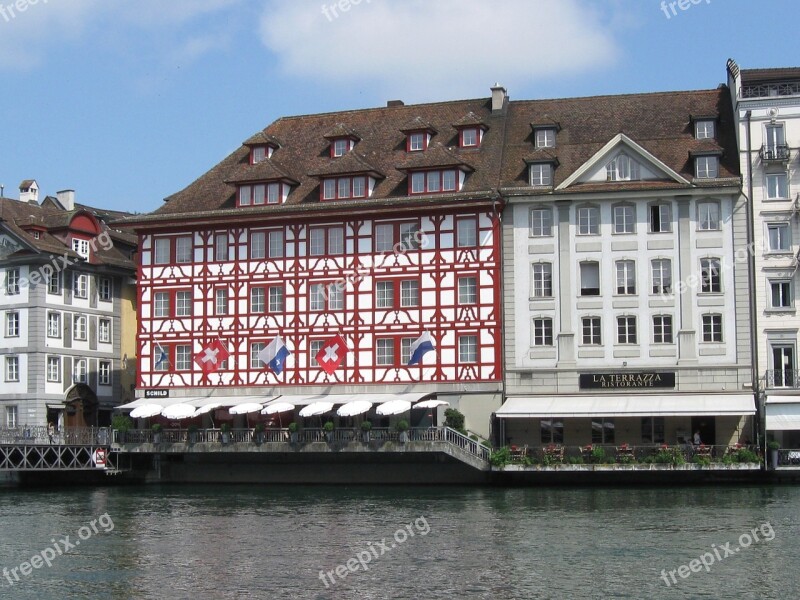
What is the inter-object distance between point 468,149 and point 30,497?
26.9m

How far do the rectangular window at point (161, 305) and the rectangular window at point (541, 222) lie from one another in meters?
18.9

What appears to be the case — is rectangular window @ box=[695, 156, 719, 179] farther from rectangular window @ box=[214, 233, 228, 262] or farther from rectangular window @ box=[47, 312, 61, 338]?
rectangular window @ box=[47, 312, 61, 338]

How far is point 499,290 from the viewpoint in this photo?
6488cm

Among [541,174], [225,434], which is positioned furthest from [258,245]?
[541,174]

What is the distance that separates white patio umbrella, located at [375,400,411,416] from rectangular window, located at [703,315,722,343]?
13.9m

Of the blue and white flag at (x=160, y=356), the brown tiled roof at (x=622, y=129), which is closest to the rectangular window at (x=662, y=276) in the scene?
the brown tiled roof at (x=622, y=129)

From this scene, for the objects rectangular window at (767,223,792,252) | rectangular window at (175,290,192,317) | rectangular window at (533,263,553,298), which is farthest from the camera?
rectangular window at (175,290,192,317)

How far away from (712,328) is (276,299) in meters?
21.0

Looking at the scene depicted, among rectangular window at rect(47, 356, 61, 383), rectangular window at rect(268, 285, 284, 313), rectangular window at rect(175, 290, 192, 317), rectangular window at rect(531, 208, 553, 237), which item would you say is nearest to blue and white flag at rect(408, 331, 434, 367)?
rectangular window at rect(531, 208, 553, 237)

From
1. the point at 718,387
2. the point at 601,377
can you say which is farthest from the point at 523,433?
the point at 718,387

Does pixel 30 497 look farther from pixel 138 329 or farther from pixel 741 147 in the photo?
pixel 741 147

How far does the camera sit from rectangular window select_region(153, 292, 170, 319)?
2744 inches

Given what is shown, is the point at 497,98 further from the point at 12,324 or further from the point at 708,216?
the point at 12,324

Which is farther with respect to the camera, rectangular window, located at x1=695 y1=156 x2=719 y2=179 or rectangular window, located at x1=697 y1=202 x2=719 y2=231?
rectangular window, located at x1=695 y1=156 x2=719 y2=179
